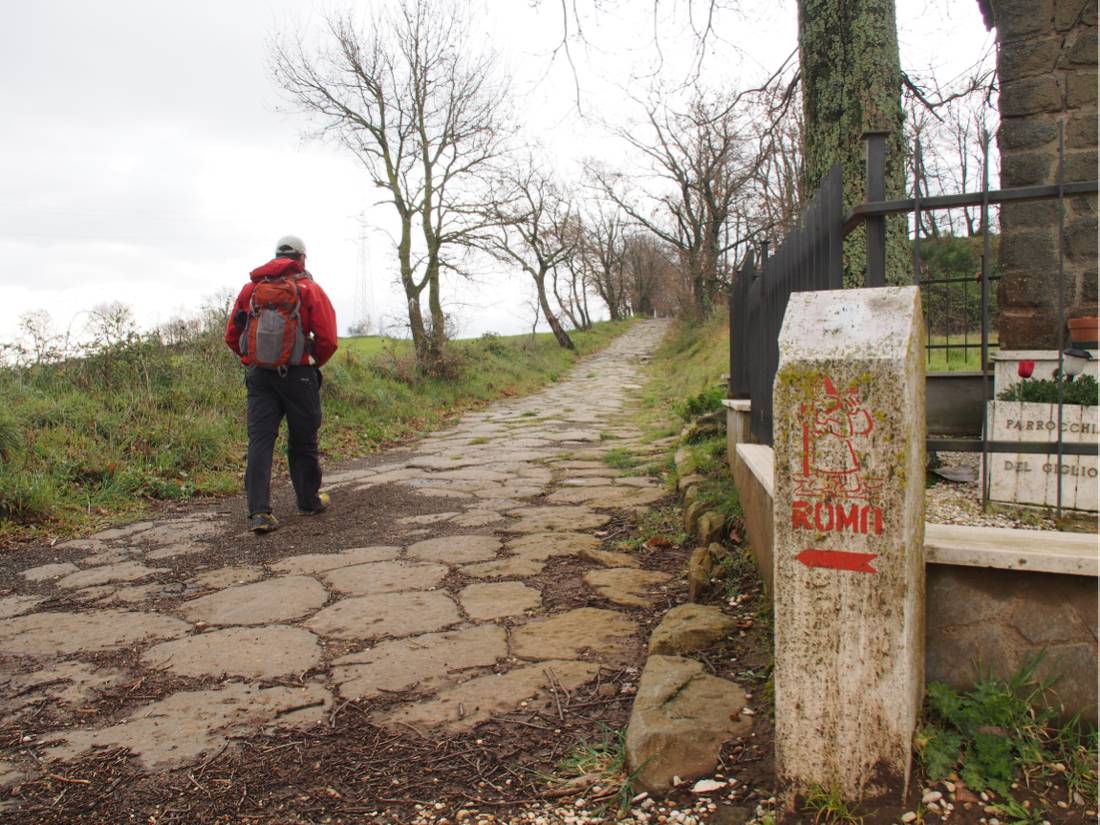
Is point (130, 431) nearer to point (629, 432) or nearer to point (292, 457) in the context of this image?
point (292, 457)

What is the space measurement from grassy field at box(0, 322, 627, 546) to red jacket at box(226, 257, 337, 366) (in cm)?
176

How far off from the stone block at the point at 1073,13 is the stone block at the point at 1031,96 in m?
0.36

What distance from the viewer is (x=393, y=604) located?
11.9 ft

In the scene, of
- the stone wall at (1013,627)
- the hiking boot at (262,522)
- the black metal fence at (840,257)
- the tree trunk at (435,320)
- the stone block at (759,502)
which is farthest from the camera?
the tree trunk at (435,320)

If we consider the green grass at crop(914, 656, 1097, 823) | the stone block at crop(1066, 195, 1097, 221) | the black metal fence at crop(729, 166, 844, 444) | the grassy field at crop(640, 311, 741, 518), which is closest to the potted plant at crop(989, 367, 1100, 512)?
the black metal fence at crop(729, 166, 844, 444)

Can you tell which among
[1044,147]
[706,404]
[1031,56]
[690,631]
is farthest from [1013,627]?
[706,404]

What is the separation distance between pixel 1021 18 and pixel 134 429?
7.79 meters

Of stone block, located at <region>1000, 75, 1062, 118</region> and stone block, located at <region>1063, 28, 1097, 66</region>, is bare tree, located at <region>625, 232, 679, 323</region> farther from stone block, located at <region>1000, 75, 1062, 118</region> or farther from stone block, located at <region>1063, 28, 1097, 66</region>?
stone block, located at <region>1063, 28, 1097, 66</region>

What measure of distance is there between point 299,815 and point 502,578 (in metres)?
1.96

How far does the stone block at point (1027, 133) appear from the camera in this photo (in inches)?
237

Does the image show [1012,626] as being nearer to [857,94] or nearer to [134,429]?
[857,94]

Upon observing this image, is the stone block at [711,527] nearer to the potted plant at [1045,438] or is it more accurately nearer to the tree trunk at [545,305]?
the potted plant at [1045,438]

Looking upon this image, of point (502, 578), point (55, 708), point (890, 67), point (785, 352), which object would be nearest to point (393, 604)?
point (502, 578)

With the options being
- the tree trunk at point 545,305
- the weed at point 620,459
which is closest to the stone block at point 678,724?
the weed at point 620,459
